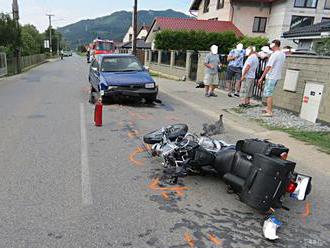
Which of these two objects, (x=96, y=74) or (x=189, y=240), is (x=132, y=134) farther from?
(x=96, y=74)

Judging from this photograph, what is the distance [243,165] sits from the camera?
3.68 m

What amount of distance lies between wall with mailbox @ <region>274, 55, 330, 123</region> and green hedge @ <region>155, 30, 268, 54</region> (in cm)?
1787

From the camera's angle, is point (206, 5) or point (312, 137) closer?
point (312, 137)

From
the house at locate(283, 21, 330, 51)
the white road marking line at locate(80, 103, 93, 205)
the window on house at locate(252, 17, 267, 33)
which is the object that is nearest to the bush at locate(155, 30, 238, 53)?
the house at locate(283, 21, 330, 51)

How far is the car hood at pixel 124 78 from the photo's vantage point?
9.63m

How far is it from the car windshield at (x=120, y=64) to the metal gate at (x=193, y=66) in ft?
26.6

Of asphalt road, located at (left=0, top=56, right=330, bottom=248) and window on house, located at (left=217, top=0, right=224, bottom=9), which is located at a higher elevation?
window on house, located at (left=217, top=0, right=224, bottom=9)

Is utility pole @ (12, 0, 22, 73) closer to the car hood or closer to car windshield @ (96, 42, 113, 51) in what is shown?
car windshield @ (96, 42, 113, 51)

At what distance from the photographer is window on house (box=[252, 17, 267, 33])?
3588 centimetres

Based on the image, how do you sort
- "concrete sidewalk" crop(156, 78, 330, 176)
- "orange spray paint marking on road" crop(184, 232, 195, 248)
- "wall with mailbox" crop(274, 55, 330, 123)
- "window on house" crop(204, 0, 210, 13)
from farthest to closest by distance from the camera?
"window on house" crop(204, 0, 210, 13)
"wall with mailbox" crop(274, 55, 330, 123)
"concrete sidewalk" crop(156, 78, 330, 176)
"orange spray paint marking on road" crop(184, 232, 195, 248)

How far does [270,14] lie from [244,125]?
32.2 m

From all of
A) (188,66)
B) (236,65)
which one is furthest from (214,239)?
(188,66)

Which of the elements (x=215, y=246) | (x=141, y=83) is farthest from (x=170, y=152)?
(x=141, y=83)

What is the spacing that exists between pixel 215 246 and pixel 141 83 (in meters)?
7.41
